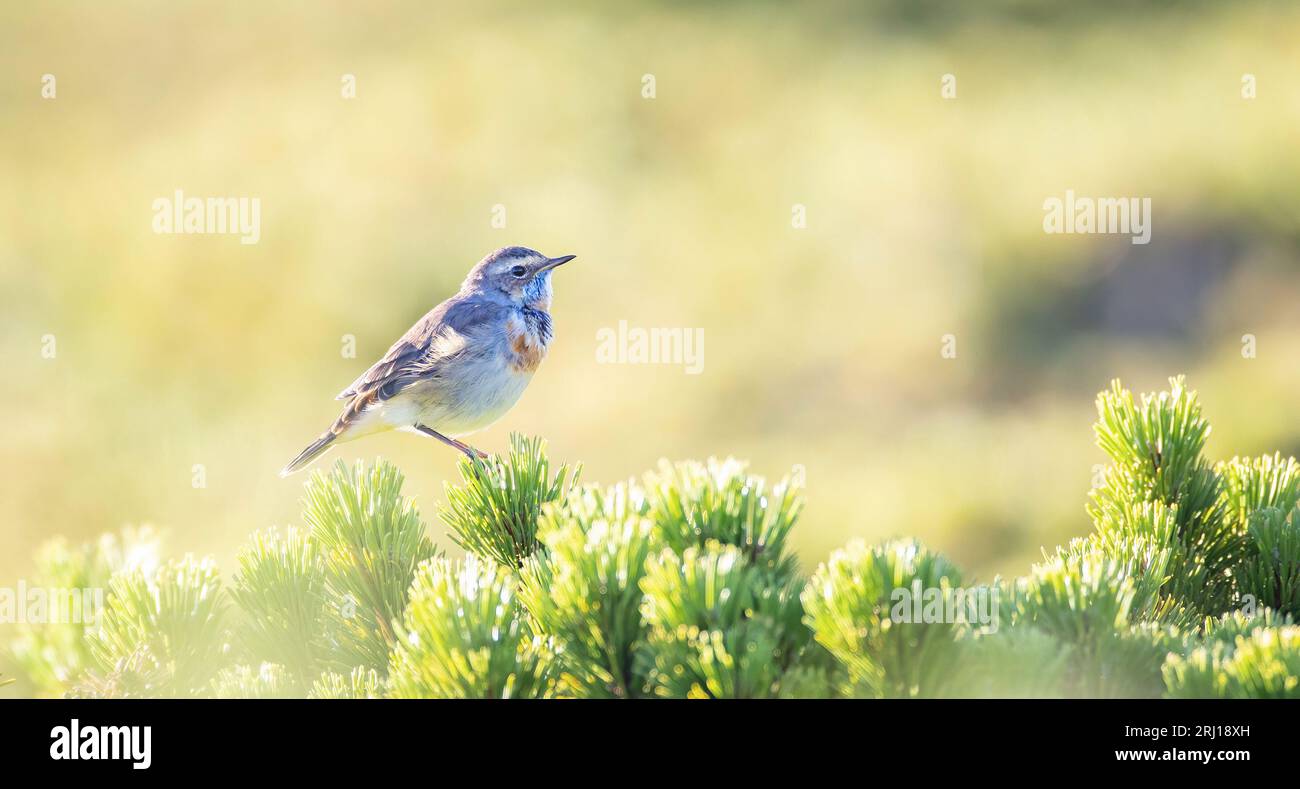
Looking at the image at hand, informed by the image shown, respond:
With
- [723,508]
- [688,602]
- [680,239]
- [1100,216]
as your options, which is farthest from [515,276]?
[1100,216]

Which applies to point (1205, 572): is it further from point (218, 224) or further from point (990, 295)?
point (218, 224)

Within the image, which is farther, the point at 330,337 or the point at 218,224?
the point at 218,224

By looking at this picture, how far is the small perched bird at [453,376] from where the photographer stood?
16.0 feet

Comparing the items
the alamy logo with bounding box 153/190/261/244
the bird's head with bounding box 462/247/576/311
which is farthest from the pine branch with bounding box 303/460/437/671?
the alamy logo with bounding box 153/190/261/244

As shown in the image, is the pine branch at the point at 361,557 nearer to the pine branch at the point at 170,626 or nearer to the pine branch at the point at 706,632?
the pine branch at the point at 170,626

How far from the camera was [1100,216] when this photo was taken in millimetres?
9742

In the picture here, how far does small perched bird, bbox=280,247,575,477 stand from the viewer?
4.86m

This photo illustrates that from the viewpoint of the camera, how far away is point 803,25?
47.6 feet

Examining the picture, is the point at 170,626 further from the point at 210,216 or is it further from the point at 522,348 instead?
the point at 210,216

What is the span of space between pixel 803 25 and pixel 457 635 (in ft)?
47.1

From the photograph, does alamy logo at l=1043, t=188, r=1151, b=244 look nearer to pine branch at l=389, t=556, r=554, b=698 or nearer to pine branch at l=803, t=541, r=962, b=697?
pine branch at l=803, t=541, r=962, b=697
